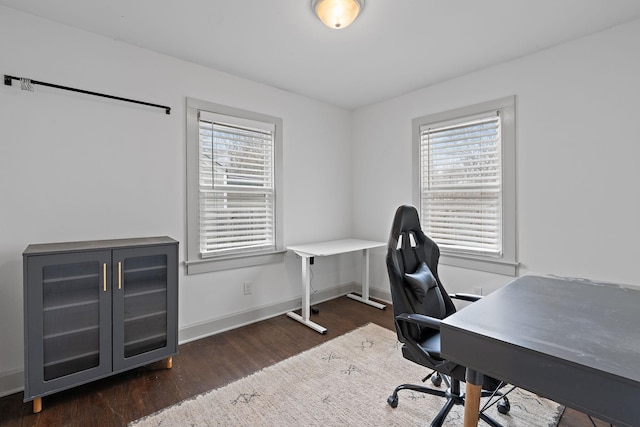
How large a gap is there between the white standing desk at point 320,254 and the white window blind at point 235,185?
0.46m

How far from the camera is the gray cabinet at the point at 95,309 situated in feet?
5.78

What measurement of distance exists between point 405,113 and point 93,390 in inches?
146

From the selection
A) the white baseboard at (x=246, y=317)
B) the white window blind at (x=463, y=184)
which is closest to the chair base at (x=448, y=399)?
the white window blind at (x=463, y=184)

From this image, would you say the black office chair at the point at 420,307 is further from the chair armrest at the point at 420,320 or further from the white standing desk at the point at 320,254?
the white standing desk at the point at 320,254

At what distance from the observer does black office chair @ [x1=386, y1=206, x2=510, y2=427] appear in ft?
4.89

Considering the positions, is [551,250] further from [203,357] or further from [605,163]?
[203,357]

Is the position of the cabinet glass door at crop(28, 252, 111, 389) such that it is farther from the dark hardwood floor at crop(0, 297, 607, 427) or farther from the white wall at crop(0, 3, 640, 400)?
the white wall at crop(0, 3, 640, 400)

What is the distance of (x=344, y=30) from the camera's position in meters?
2.21

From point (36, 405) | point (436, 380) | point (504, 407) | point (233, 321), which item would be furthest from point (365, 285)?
point (36, 405)

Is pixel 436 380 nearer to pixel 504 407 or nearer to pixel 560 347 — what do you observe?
pixel 504 407

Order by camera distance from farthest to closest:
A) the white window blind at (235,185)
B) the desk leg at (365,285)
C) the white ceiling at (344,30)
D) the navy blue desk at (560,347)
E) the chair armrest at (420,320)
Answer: the desk leg at (365,285) < the white window blind at (235,185) < the white ceiling at (344,30) < the chair armrest at (420,320) < the navy blue desk at (560,347)

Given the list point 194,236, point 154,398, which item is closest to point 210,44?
point 194,236

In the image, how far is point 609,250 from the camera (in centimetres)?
224

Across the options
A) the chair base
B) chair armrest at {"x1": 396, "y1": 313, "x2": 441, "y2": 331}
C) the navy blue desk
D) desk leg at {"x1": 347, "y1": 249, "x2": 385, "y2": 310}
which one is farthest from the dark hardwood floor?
chair armrest at {"x1": 396, "y1": 313, "x2": 441, "y2": 331}
